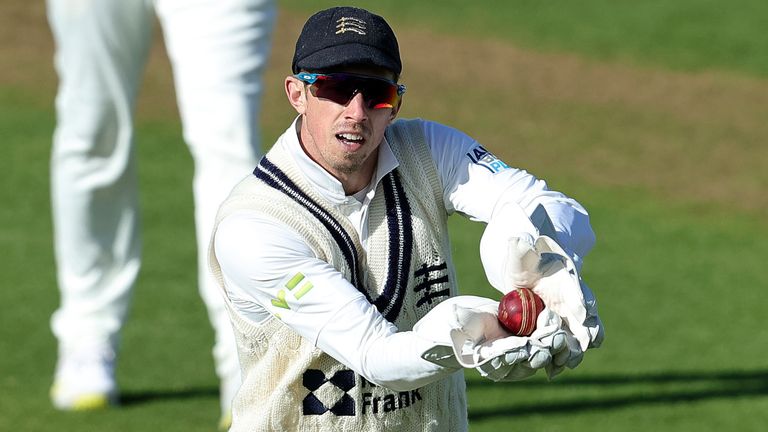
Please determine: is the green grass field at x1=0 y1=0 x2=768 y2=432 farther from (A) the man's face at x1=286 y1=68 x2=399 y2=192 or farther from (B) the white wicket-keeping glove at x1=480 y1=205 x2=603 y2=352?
(B) the white wicket-keeping glove at x1=480 y1=205 x2=603 y2=352

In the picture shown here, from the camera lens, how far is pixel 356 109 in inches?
154

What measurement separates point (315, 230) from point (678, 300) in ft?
15.3

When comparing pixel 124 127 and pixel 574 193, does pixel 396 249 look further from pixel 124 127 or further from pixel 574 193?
pixel 574 193

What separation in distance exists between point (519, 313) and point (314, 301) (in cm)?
55

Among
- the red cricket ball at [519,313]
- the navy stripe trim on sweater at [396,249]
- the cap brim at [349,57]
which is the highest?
the cap brim at [349,57]

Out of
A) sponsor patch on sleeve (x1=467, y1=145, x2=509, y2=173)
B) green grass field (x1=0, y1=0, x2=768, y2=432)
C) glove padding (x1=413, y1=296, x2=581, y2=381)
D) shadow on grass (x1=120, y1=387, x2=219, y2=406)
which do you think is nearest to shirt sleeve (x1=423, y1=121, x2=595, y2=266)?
sponsor patch on sleeve (x1=467, y1=145, x2=509, y2=173)

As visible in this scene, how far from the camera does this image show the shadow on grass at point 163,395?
267 inches

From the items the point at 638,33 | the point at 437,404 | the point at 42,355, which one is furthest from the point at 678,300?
the point at 638,33

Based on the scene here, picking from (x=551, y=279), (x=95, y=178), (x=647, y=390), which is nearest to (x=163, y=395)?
(x=95, y=178)

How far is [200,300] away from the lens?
26.7ft

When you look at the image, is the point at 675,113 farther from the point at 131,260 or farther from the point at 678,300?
the point at 131,260

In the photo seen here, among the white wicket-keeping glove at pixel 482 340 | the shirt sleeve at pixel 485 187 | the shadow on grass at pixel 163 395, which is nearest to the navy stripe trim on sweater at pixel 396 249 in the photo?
the shirt sleeve at pixel 485 187

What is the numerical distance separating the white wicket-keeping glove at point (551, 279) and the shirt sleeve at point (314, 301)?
0.28 meters

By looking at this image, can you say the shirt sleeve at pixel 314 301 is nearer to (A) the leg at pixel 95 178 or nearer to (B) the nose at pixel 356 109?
(B) the nose at pixel 356 109
